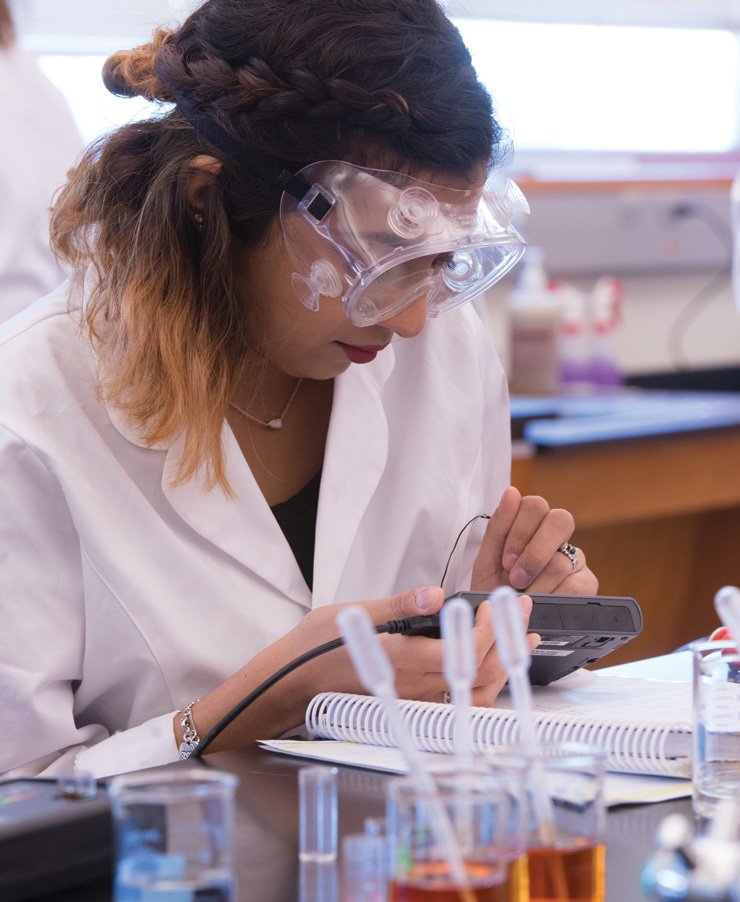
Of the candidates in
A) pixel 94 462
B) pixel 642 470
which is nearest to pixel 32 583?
pixel 94 462

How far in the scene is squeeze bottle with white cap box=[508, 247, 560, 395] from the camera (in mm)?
3488

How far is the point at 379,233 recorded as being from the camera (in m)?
1.34

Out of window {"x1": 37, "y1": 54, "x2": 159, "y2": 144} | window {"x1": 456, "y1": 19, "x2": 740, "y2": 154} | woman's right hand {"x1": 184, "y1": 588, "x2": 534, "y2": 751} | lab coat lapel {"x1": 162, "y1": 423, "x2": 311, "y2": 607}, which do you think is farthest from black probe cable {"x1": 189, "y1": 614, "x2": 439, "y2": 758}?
window {"x1": 456, "y1": 19, "x2": 740, "y2": 154}

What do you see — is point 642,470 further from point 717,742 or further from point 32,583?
point 717,742

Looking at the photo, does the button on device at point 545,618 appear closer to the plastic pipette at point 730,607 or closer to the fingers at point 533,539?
the fingers at point 533,539

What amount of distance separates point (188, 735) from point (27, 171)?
52.9 inches

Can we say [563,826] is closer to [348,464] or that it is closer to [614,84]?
[348,464]

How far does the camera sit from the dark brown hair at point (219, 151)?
1.36 metres

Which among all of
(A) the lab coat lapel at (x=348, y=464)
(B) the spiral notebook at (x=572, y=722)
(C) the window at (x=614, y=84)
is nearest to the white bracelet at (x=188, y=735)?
(B) the spiral notebook at (x=572, y=722)

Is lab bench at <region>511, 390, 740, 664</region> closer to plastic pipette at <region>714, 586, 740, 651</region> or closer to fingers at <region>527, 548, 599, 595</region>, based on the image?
fingers at <region>527, 548, 599, 595</region>

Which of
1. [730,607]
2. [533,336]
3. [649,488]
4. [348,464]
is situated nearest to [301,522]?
[348,464]

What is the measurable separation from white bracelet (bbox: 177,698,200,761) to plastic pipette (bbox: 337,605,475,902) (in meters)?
0.59

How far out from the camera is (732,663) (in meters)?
0.97

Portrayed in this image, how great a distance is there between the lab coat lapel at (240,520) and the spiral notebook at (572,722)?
0.30 metres
